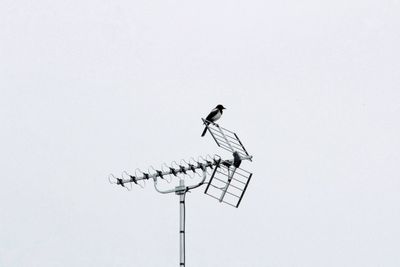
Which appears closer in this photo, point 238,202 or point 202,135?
point 238,202

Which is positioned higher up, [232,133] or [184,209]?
[232,133]

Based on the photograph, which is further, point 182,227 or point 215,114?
point 215,114

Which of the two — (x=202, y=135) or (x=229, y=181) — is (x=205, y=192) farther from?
(x=202, y=135)

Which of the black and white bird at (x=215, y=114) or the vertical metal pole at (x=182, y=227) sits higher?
the black and white bird at (x=215, y=114)

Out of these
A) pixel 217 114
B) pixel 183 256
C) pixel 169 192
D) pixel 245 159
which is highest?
pixel 217 114

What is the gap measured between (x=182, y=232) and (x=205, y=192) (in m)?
0.77

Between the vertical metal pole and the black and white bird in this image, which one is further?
the black and white bird

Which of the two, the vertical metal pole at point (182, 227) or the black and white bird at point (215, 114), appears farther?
the black and white bird at point (215, 114)

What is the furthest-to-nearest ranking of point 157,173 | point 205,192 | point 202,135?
point 202,135 → point 157,173 → point 205,192

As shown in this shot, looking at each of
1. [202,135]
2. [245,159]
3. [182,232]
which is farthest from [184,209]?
[202,135]

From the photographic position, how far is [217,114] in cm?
1722

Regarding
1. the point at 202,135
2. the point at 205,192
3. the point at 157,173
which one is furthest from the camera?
the point at 202,135

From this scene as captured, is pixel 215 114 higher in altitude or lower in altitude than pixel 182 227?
higher

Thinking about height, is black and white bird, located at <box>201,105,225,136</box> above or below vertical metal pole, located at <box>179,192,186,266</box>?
above
